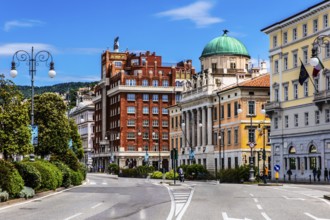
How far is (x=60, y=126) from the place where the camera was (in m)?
61.7

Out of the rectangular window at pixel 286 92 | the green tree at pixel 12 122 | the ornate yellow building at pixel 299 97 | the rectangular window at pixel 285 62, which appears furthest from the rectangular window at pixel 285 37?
the green tree at pixel 12 122

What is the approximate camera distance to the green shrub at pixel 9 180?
99.8ft

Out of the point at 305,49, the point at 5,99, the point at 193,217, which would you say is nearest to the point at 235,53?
the point at 305,49

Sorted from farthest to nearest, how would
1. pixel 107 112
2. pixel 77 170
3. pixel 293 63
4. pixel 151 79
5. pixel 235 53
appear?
pixel 107 112 < pixel 151 79 < pixel 235 53 < pixel 293 63 < pixel 77 170

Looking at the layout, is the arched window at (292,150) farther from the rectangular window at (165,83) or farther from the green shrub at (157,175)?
the rectangular window at (165,83)

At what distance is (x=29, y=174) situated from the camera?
3619 cm

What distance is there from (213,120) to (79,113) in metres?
91.1

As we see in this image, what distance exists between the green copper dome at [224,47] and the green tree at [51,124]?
62.0 meters

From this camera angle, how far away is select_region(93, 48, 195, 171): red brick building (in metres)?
144

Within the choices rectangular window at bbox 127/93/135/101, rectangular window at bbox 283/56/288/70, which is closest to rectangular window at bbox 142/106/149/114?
rectangular window at bbox 127/93/135/101

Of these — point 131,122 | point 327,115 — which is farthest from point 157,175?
point 131,122

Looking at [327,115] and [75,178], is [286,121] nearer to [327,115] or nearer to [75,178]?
[327,115]

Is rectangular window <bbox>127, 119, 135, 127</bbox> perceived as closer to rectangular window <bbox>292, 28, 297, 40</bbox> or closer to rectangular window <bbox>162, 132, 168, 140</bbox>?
rectangular window <bbox>162, 132, 168, 140</bbox>

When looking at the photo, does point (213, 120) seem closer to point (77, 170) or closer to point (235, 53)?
point (235, 53)
